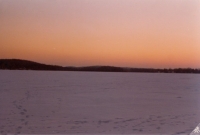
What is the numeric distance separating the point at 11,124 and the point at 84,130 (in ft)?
3.57

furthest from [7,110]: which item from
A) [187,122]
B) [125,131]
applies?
[187,122]

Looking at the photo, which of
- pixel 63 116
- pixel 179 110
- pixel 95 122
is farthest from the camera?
pixel 179 110

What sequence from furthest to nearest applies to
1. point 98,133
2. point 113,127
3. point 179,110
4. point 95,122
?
point 179,110 < point 95,122 < point 113,127 < point 98,133

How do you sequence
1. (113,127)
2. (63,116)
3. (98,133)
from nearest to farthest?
(98,133)
(113,127)
(63,116)

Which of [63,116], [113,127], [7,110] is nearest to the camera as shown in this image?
[113,127]

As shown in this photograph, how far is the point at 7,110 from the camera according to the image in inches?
229

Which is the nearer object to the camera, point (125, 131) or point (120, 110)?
point (125, 131)

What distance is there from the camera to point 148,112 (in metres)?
6.08

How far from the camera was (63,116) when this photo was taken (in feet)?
17.5

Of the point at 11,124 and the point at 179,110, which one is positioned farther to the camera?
the point at 179,110

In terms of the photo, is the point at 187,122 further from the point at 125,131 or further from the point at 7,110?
the point at 7,110

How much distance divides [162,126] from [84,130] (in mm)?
1238

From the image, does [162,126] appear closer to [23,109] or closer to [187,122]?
[187,122]

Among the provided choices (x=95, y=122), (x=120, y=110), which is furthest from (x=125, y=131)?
(x=120, y=110)
